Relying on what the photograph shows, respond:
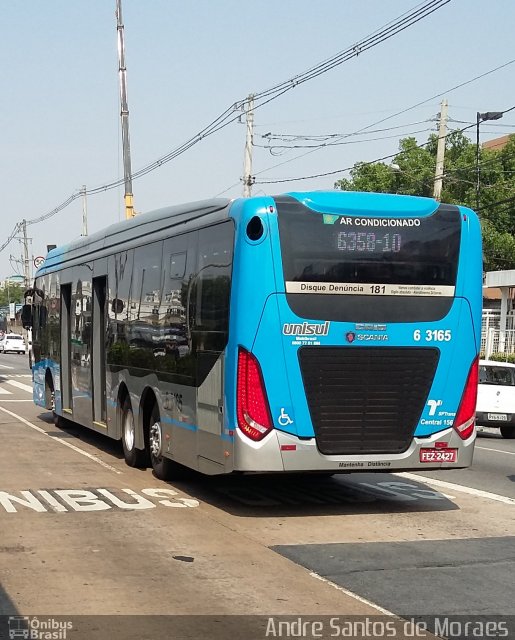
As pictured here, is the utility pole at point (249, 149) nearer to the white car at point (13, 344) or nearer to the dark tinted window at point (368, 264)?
the dark tinted window at point (368, 264)

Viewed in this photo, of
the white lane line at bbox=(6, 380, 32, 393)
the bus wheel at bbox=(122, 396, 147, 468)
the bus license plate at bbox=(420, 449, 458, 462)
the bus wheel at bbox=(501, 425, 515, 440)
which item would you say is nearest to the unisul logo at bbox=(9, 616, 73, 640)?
the bus license plate at bbox=(420, 449, 458, 462)

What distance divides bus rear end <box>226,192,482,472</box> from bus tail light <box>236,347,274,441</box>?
1 cm

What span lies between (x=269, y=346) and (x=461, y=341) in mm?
2198

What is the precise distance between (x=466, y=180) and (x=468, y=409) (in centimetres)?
4853

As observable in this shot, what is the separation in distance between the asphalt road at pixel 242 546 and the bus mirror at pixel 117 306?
2.22 m

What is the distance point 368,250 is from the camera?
11164mm

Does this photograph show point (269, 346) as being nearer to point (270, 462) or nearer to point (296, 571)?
point (270, 462)

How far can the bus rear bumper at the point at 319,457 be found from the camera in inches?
420

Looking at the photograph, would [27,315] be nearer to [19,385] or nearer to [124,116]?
[124,116]

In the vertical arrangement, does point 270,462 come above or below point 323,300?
below

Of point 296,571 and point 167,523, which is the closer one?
point 296,571

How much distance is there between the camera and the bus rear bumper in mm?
10656

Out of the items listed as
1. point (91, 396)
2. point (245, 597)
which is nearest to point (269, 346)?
point (245, 597)

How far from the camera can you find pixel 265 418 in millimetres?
10742
